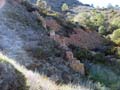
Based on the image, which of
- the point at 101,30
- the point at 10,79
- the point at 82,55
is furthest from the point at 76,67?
the point at 101,30

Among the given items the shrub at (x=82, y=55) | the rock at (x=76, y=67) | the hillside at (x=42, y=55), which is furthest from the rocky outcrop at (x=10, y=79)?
the shrub at (x=82, y=55)

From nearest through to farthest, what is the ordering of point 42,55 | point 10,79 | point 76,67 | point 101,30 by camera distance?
point 10,79
point 42,55
point 76,67
point 101,30

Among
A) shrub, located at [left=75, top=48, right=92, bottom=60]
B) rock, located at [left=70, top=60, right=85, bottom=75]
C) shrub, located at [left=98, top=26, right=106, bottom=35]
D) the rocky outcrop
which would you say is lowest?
shrub, located at [left=98, top=26, right=106, bottom=35]

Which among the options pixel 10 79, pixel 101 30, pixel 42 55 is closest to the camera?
pixel 10 79

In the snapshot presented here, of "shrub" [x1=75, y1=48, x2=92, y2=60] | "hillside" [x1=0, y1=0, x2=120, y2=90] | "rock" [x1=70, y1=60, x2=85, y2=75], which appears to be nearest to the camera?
"hillside" [x1=0, y1=0, x2=120, y2=90]

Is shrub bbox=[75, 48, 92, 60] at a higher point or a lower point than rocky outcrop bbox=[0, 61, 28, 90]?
lower

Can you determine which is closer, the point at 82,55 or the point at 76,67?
the point at 76,67

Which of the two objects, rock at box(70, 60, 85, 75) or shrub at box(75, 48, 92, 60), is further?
shrub at box(75, 48, 92, 60)

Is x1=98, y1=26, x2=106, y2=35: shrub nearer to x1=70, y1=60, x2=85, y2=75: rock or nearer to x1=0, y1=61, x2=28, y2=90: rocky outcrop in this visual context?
x1=70, y1=60, x2=85, y2=75: rock

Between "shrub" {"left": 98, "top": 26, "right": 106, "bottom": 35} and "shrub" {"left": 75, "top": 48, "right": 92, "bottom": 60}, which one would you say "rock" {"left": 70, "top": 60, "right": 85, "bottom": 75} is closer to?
"shrub" {"left": 75, "top": 48, "right": 92, "bottom": 60}

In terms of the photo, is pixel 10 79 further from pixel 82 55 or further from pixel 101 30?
pixel 101 30

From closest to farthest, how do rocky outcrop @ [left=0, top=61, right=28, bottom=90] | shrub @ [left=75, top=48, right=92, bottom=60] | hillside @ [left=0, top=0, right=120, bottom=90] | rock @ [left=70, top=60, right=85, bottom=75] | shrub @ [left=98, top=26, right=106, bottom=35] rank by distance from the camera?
rocky outcrop @ [left=0, top=61, right=28, bottom=90] < hillside @ [left=0, top=0, right=120, bottom=90] < rock @ [left=70, top=60, right=85, bottom=75] < shrub @ [left=75, top=48, right=92, bottom=60] < shrub @ [left=98, top=26, right=106, bottom=35]

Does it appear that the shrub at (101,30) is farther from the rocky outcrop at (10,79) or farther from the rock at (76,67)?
the rocky outcrop at (10,79)

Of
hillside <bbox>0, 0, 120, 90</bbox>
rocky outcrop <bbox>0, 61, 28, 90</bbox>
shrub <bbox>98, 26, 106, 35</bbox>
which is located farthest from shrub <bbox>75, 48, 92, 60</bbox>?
shrub <bbox>98, 26, 106, 35</bbox>
